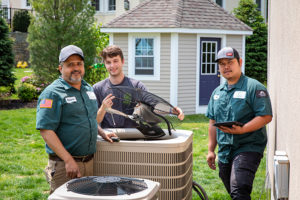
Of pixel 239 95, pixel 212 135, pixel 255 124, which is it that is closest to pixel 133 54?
pixel 212 135

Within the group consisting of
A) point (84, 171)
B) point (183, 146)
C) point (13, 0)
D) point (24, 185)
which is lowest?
point (24, 185)

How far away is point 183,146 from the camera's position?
9.74ft

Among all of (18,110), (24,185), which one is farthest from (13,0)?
(24,185)

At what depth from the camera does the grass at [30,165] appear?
5500 millimetres

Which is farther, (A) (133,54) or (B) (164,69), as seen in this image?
(A) (133,54)

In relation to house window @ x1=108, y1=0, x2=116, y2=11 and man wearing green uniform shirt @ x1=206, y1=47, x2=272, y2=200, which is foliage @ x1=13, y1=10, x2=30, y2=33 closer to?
house window @ x1=108, y1=0, x2=116, y2=11

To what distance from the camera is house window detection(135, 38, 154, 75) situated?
1410 centimetres

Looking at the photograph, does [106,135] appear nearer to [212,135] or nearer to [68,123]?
[68,123]

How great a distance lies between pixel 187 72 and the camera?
1402 cm

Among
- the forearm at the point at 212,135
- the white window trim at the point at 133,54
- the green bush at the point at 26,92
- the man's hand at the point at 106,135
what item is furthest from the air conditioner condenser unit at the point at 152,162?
the green bush at the point at 26,92

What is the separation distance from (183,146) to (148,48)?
37.1ft

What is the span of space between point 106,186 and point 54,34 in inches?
523

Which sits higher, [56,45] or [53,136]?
[56,45]

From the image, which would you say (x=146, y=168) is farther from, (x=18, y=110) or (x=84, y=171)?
(x=18, y=110)
